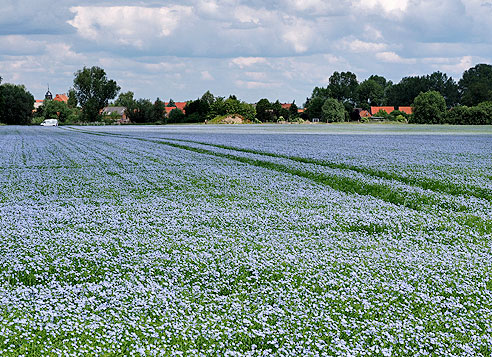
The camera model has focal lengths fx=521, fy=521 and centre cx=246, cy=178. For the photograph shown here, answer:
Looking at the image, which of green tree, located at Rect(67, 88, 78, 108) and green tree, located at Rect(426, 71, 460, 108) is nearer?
green tree, located at Rect(67, 88, 78, 108)

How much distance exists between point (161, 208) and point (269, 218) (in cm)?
235

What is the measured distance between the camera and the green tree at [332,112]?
153 metres

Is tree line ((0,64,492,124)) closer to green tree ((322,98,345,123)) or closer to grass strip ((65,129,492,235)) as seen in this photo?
green tree ((322,98,345,123))

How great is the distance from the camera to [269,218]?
9609 millimetres

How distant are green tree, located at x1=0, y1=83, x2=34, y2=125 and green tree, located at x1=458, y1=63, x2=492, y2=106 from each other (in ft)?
394

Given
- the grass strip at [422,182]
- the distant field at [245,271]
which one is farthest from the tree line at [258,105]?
the distant field at [245,271]

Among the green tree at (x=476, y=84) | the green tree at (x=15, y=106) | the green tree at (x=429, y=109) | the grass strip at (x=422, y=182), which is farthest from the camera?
the green tree at (x=476, y=84)

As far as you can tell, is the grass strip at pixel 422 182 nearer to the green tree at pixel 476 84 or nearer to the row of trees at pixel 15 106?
the row of trees at pixel 15 106

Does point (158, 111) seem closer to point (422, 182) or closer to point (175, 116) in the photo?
point (175, 116)

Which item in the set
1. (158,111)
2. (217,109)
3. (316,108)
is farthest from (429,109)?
(158,111)

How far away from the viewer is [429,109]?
12519cm

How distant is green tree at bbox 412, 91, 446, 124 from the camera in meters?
125

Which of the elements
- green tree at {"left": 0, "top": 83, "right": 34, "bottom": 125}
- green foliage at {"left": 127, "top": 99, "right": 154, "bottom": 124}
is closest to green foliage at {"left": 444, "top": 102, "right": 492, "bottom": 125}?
green foliage at {"left": 127, "top": 99, "right": 154, "bottom": 124}

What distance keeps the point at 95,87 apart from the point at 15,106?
2507 centimetres
